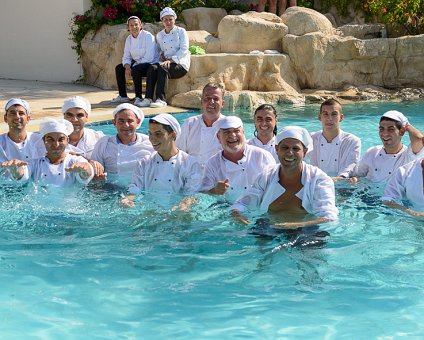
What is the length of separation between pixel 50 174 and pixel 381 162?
341 centimetres

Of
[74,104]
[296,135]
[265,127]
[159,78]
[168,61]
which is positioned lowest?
[265,127]

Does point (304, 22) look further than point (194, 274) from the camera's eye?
Yes

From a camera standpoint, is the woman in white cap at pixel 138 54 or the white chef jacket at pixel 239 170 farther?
the woman in white cap at pixel 138 54

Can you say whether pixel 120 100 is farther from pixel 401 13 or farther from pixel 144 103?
pixel 401 13

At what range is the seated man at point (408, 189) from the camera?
6.11 m

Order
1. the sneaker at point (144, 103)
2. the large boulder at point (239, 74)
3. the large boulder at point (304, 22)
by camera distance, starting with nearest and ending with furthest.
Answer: the sneaker at point (144, 103) → the large boulder at point (239, 74) → the large boulder at point (304, 22)

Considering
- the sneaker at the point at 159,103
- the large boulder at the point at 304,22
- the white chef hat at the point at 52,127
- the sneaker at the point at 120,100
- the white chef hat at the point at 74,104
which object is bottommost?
the sneaker at the point at 159,103

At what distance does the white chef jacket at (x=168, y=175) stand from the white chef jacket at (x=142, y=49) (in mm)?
7092

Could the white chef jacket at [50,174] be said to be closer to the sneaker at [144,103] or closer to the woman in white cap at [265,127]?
the woman in white cap at [265,127]

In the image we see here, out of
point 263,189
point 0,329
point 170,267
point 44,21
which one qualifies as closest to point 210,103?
point 263,189

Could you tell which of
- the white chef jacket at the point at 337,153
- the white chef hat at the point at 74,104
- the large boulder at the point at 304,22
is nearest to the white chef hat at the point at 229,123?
the white chef jacket at the point at 337,153

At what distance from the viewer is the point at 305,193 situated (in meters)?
5.66

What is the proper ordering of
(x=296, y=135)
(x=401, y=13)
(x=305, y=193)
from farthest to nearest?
1. (x=401, y=13)
2. (x=305, y=193)
3. (x=296, y=135)

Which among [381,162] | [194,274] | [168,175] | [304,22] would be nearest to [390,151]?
[381,162]
